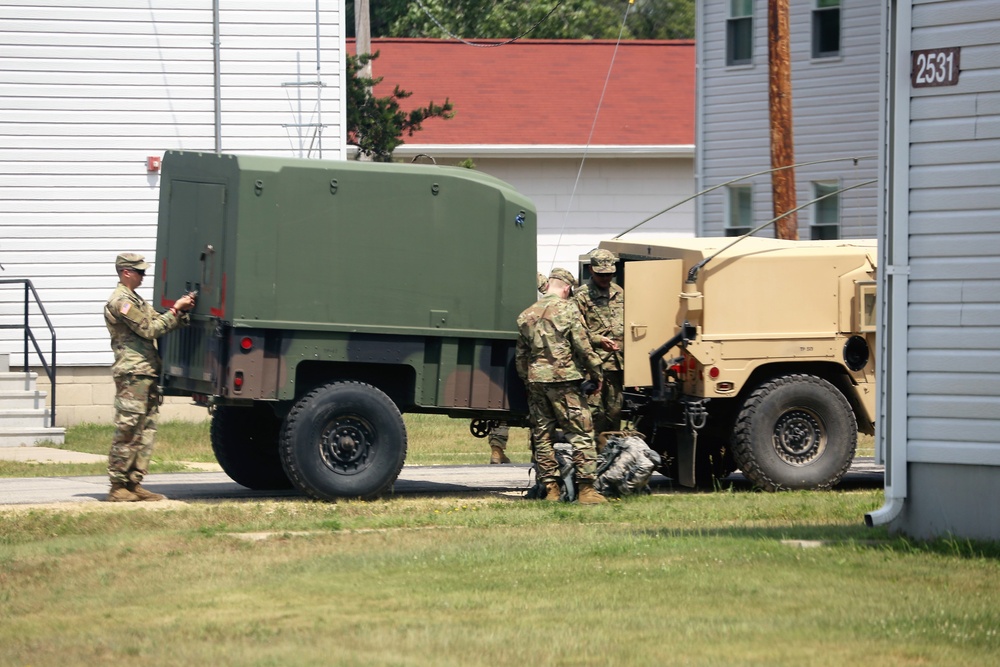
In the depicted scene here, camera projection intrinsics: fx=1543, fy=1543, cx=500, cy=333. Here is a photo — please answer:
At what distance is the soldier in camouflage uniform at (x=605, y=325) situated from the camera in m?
13.4

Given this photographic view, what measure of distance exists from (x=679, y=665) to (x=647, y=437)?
748 cm

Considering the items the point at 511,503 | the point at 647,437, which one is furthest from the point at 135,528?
the point at 647,437

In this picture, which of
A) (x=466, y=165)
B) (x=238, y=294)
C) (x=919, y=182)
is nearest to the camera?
(x=919, y=182)

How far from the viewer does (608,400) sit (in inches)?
536

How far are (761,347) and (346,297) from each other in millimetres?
3577

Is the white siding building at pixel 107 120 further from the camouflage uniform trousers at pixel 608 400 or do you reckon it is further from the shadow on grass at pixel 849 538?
the shadow on grass at pixel 849 538

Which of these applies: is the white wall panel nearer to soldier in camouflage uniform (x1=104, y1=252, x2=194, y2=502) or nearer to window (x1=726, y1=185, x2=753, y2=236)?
window (x1=726, y1=185, x2=753, y2=236)

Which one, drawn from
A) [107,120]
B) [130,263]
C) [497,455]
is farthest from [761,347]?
[107,120]

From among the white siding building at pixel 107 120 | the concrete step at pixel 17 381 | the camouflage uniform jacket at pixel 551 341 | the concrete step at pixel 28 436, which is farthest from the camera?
the white siding building at pixel 107 120

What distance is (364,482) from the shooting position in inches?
496

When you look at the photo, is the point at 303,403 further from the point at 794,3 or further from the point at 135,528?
the point at 794,3

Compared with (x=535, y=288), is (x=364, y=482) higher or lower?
lower

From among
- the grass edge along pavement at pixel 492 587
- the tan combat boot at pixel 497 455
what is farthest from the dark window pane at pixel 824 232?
the grass edge along pavement at pixel 492 587

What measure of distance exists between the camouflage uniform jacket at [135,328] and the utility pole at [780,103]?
9.14 meters
